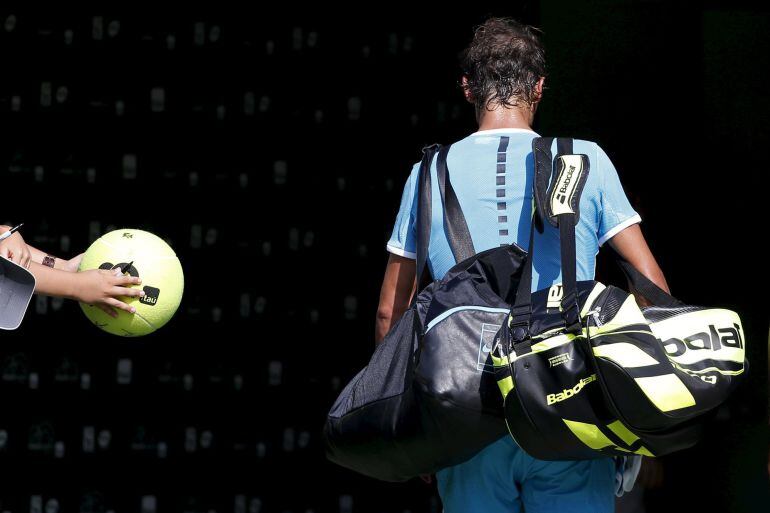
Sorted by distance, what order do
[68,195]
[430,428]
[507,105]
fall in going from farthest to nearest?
[68,195]
[507,105]
[430,428]

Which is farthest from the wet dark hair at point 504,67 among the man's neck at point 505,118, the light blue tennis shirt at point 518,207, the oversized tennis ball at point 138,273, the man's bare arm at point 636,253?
the oversized tennis ball at point 138,273

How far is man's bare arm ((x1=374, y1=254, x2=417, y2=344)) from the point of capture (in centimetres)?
289

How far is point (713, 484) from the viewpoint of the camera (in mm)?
5703

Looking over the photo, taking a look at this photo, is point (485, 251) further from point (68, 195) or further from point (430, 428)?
point (68, 195)

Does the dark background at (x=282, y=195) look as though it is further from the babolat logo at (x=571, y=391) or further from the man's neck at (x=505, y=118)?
the babolat logo at (x=571, y=391)

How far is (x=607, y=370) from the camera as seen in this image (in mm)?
2256

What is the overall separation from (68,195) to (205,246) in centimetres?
68

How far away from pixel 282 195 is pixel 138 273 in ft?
8.65

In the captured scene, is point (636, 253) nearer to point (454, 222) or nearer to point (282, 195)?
point (454, 222)

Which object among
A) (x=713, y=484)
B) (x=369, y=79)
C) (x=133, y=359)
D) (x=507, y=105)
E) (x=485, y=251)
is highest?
(x=369, y=79)

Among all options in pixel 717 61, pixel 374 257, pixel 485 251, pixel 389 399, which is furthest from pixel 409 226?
pixel 717 61

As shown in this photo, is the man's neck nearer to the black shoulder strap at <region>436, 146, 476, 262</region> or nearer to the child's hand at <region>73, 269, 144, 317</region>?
the black shoulder strap at <region>436, 146, 476, 262</region>

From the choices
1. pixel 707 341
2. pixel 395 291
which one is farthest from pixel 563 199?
pixel 395 291

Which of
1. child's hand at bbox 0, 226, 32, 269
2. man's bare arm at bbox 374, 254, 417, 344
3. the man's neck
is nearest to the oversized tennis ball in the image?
child's hand at bbox 0, 226, 32, 269
